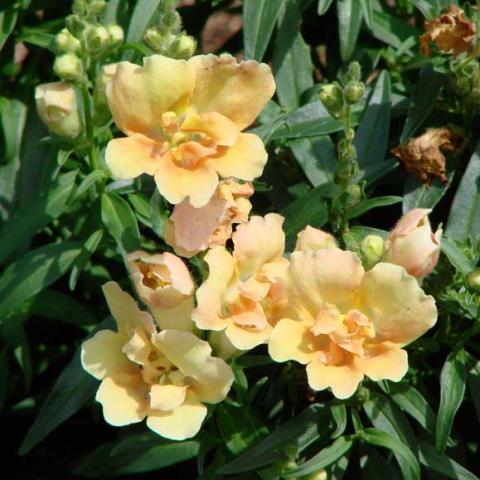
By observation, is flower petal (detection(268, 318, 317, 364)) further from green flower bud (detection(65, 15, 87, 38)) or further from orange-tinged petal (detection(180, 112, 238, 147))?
green flower bud (detection(65, 15, 87, 38))

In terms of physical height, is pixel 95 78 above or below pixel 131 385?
above

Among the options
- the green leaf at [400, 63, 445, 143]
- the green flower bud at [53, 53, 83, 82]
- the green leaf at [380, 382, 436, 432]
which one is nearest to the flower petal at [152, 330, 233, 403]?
the green leaf at [380, 382, 436, 432]

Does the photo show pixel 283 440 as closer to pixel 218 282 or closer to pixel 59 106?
pixel 218 282

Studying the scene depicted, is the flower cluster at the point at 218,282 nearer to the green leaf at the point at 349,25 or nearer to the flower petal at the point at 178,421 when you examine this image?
the flower petal at the point at 178,421

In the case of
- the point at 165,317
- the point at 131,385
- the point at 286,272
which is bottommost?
the point at 131,385

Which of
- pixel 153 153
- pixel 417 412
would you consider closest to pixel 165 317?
pixel 153 153

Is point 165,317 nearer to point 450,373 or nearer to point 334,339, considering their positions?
point 334,339

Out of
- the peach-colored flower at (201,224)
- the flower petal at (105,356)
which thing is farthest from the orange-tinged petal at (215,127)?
the flower petal at (105,356)
